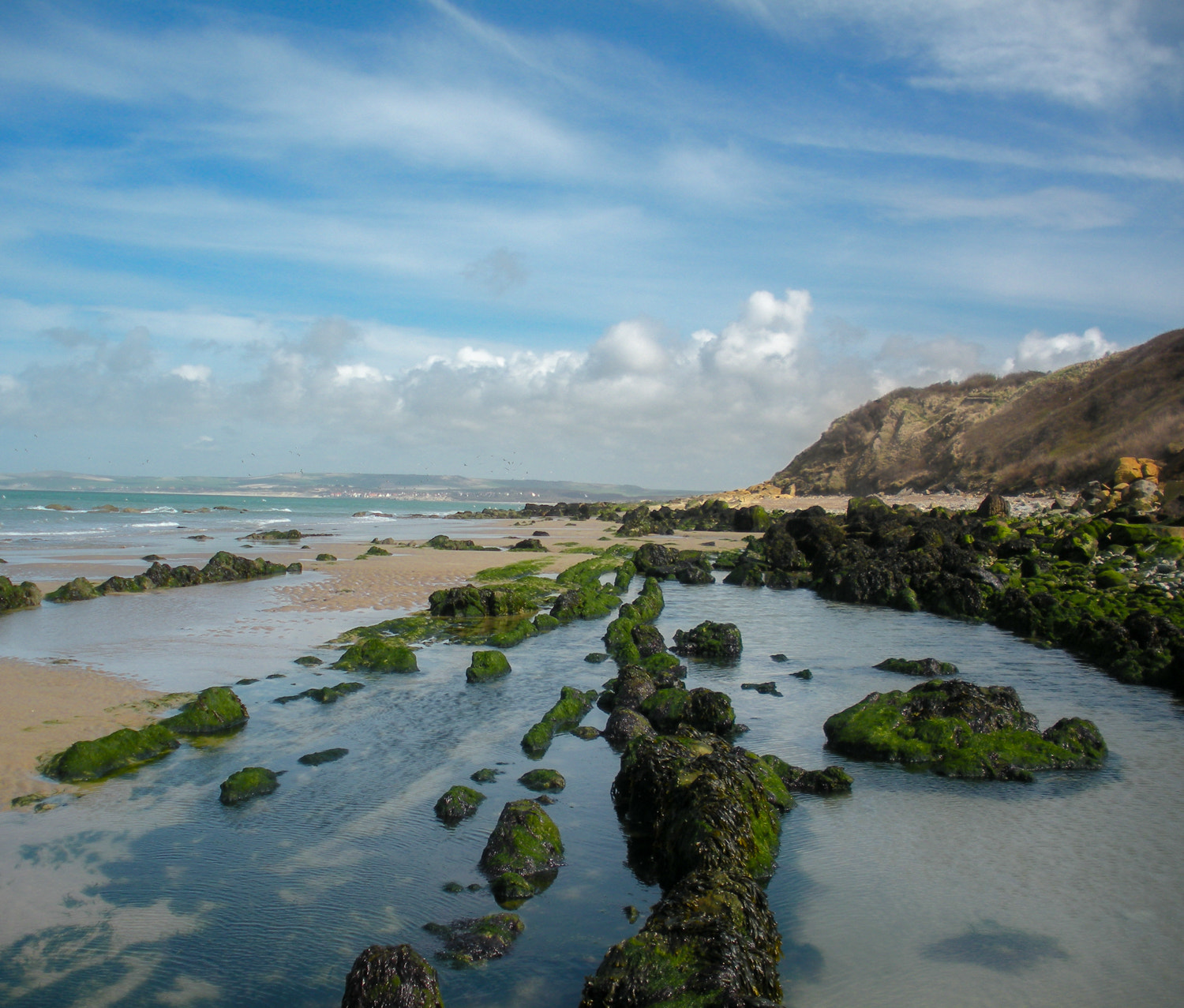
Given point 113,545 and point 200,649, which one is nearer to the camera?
point 200,649

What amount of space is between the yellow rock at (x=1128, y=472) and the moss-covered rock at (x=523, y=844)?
3293cm

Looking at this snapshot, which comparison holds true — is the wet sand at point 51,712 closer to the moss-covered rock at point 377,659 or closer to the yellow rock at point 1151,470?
the moss-covered rock at point 377,659

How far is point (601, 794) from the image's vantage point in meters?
7.74

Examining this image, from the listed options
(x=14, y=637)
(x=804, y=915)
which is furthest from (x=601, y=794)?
(x=14, y=637)

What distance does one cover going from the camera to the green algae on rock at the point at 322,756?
8398 millimetres

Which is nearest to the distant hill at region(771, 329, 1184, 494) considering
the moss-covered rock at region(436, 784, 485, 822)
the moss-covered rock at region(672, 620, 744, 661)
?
the moss-covered rock at region(672, 620, 744, 661)

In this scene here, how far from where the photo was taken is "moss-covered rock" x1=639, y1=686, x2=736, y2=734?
9344 mm

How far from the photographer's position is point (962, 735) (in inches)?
346

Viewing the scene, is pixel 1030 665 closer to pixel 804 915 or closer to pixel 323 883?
pixel 804 915

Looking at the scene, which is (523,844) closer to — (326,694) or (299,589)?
(326,694)

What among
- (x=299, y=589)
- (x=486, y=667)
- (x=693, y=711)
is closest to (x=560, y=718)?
(x=693, y=711)

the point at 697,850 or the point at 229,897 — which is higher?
the point at 697,850

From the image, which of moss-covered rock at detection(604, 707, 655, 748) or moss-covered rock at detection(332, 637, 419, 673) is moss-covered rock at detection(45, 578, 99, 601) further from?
moss-covered rock at detection(604, 707, 655, 748)

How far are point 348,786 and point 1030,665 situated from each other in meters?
11.4
